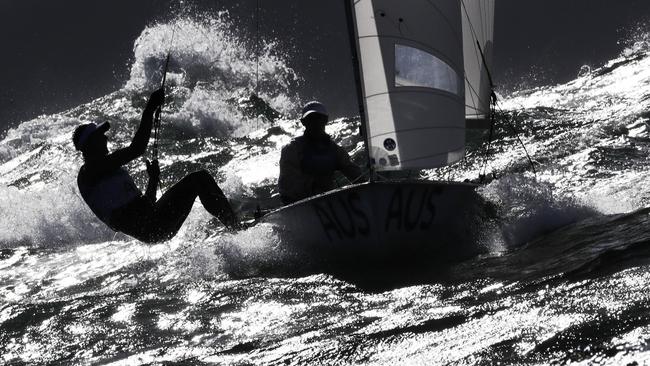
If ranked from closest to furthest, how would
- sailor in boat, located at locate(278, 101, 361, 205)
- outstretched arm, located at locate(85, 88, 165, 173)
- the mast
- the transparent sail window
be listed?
outstretched arm, located at locate(85, 88, 165, 173) < the mast < the transparent sail window < sailor in boat, located at locate(278, 101, 361, 205)

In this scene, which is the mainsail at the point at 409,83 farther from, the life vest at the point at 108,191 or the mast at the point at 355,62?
the life vest at the point at 108,191

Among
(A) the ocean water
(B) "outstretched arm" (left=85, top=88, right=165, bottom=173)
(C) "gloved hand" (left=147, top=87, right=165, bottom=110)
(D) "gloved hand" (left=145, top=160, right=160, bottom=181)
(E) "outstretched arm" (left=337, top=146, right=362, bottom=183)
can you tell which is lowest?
(A) the ocean water

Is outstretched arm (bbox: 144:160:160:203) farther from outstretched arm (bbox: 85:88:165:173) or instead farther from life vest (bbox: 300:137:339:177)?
life vest (bbox: 300:137:339:177)

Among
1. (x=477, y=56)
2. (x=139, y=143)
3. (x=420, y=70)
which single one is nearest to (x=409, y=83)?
(x=420, y=70)

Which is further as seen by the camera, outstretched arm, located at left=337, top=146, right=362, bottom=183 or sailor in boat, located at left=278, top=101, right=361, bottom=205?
outstretched arm, located at left=337, top=146, right=362, bottom=183

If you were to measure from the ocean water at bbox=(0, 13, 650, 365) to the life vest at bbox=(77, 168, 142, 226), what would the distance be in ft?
2.21

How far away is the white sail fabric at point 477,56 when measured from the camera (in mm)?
7723

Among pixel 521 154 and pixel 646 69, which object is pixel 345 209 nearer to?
pixel 521 154

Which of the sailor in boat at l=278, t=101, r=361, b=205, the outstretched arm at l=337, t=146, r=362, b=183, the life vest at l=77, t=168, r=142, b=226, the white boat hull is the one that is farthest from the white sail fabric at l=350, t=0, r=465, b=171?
the life vest at l=77, t=168, r=142, b=226

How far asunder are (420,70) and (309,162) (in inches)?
49.0

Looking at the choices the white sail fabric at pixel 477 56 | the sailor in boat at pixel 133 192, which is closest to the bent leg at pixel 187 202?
the sailor in boat at pixel 133 192

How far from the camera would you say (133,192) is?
23.7 feet

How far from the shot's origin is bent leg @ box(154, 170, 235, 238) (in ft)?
24.6

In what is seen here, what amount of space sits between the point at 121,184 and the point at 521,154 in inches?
266
